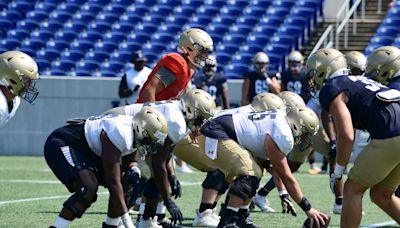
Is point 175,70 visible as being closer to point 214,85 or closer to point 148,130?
point 148,130

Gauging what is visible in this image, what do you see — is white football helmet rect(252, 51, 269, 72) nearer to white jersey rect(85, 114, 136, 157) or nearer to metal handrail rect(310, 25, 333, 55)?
metal handrail rect(310, 25, 333, 55)

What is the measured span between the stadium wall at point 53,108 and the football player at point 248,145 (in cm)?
919

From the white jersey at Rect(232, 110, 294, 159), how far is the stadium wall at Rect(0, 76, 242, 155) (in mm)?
9236

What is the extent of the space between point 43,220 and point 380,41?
10743 mm

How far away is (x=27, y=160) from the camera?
1655 cm

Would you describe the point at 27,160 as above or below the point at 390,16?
below

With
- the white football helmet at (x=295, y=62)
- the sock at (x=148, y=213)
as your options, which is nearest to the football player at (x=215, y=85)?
the white football helmet at (x=295, y=62)

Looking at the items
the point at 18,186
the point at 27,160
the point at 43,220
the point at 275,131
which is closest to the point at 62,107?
the point at 27,160

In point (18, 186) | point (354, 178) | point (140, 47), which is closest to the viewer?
point (354, 178)

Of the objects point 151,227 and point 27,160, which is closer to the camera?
point 151,227

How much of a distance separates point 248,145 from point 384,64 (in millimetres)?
1249

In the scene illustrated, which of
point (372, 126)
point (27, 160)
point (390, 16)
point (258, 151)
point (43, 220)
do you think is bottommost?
point (27, 160)

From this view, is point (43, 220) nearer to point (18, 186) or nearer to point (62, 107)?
point (18, 186)

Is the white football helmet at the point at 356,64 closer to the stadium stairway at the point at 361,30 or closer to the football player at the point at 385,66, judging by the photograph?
the football player at the point at 385,66
